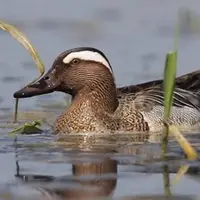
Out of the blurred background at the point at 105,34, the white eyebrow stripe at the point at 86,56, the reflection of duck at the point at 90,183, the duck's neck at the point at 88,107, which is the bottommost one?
the reflection of duck at the point at 90,183

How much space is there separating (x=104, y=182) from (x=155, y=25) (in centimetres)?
881

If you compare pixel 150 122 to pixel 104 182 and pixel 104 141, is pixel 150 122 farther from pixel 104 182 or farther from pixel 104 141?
pixel 104 182

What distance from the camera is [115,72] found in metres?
15.9

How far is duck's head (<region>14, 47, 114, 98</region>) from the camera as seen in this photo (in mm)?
13039

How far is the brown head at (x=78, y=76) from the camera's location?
13.1 m

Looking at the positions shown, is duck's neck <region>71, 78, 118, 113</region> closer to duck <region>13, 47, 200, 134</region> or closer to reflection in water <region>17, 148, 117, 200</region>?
duck <region>13, 47, 200, 134</region>

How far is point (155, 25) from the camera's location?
738 inches

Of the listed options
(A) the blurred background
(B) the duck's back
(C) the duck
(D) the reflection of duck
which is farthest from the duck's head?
(D) the reflection of duck

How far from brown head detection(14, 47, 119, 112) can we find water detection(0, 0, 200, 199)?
1.68 feet

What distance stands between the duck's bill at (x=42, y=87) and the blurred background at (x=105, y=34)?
117 centimetres

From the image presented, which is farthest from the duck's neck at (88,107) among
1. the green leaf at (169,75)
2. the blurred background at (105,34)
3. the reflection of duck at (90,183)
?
the green leaf at (169,75)

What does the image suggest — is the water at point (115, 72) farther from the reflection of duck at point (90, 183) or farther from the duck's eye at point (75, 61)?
the duck's eye at point (75, 61)

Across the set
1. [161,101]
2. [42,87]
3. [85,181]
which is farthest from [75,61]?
[85,181]

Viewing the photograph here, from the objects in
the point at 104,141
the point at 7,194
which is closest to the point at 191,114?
the point at 104,141
